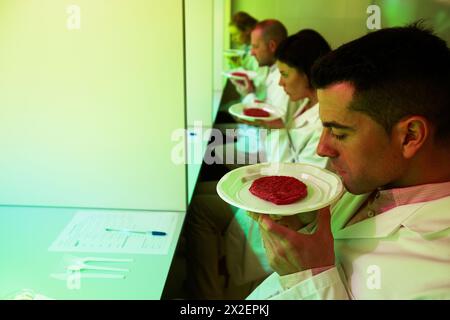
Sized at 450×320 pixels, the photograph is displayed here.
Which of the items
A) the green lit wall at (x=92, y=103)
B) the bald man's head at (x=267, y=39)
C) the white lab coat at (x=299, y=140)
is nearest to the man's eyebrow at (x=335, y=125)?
the green lit wall at (x=92, y=103)

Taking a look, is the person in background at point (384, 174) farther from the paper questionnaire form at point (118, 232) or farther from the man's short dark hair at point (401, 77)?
the paper questionnaire form at point (118, 232)

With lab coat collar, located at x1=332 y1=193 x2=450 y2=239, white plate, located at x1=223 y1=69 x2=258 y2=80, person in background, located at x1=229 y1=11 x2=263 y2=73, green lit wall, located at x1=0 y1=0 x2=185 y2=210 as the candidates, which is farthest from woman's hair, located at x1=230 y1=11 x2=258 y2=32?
lab coat collar, located at x1=332 y1=193 x2=450 y2=239

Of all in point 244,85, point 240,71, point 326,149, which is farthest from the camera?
point 240,71

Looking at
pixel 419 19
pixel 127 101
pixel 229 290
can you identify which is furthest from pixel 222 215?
pixel 419 19

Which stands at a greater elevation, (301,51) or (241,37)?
(241,37)

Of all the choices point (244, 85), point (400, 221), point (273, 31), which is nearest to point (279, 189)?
point (400, 221)

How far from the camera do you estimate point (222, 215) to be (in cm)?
147

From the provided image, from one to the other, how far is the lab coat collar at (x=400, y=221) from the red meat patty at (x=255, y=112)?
980mm

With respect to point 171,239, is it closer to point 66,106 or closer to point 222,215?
point 222,215

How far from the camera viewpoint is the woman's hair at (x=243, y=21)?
11.0 feet

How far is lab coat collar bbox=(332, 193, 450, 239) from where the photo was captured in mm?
804

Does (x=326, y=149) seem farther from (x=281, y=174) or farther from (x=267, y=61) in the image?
(x=267, y=61)

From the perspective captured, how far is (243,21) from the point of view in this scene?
339 centimetres

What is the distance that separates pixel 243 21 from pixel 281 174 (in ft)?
8.71
